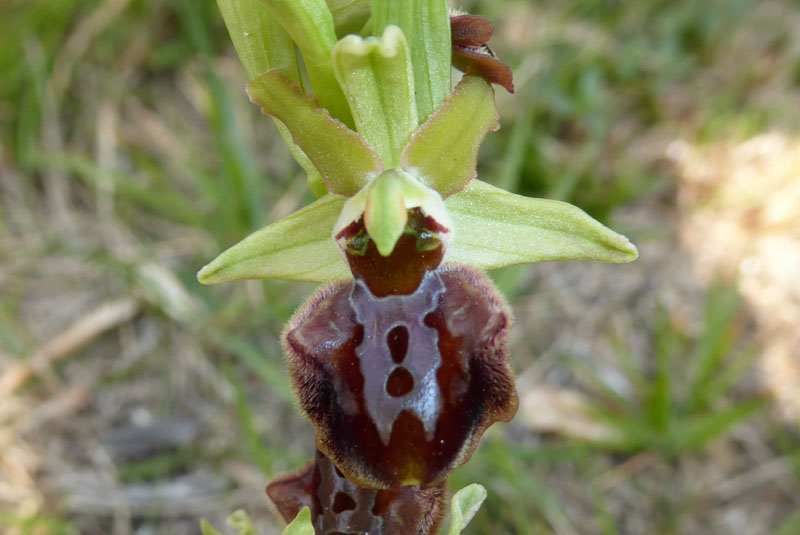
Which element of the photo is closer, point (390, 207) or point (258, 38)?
point (390, 207)

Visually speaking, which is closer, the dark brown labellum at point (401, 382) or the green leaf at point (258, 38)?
the dark brown labellum at point (401, 382)

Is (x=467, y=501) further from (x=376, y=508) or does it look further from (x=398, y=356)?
(x=398, y=356)

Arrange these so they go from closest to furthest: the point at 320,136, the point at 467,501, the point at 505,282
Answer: the point at 320,136
the point at 467,501
the point at 505,282

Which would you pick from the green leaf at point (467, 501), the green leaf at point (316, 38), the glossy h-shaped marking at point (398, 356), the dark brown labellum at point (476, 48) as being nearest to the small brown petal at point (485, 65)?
the dark brown labellum at point (476, 48)

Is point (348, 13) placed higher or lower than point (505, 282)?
higher

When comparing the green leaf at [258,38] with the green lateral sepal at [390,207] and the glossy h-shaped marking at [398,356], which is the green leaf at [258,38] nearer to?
the green lateral sepal at [390,207]

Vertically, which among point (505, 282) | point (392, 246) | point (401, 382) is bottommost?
point (505, 282)

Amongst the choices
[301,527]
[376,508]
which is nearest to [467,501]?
[376,508]
